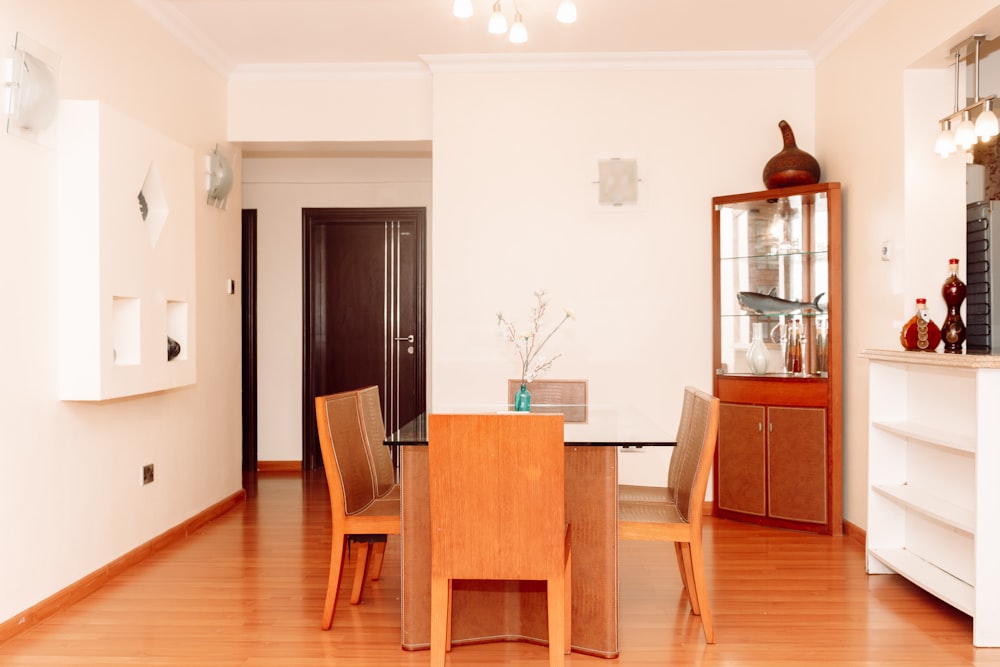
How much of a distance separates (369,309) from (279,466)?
150 cm

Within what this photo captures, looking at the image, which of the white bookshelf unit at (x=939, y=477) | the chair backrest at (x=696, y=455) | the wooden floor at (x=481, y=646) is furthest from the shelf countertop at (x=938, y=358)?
the wooden floor at (x=481, y=646)

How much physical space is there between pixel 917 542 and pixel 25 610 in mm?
3701

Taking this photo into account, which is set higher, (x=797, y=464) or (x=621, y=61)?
(x=621, y=61)

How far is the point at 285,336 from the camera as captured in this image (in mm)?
6938

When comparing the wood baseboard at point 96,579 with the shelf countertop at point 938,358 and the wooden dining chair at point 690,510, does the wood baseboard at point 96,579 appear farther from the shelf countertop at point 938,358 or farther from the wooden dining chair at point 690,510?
the shelf countertop at point 938,358

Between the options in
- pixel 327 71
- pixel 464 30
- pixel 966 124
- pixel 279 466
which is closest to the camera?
pixel 966 124

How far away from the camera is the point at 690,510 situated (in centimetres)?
302

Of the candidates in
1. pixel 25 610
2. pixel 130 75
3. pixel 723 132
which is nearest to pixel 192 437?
pixel 25 610

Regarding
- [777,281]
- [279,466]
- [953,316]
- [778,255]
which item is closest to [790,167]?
[778,255]

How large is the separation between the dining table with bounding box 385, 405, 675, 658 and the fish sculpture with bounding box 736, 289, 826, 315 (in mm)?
2254

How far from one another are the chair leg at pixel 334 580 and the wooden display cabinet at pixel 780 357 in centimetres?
261

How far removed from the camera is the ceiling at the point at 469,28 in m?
4.39

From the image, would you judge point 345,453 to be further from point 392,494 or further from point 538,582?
point 538,582

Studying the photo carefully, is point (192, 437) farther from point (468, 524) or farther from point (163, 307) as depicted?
point (468, 524)
